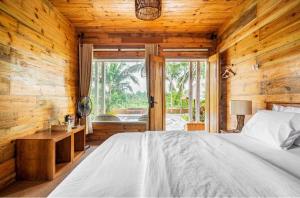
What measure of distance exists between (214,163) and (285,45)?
195cm

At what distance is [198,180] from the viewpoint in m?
0.98

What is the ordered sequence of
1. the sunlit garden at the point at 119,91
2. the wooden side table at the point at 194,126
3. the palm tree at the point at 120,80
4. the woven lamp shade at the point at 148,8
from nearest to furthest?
the woven lamp shade at the point at 148,8
the sunlit garden at the point at 119,91
the palm tree at the point at 120,80
the wooden side table at the point at 194,126

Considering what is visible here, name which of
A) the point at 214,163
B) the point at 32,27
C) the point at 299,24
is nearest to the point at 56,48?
the point at 32,27

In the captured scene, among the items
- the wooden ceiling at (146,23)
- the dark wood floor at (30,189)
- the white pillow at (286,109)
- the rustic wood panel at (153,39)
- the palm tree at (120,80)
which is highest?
the wooden ceiling at (146,23)

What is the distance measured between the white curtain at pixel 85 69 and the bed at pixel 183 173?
10.1ft

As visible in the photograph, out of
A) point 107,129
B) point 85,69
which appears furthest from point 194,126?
point 85,69

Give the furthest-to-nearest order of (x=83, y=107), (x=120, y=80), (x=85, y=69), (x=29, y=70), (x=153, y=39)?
1. (x=120, y=80)
2. (x=153, y=39)
3. (x=85, y=69)
4. (x=83, y=107)
5. (x=29, y=70)

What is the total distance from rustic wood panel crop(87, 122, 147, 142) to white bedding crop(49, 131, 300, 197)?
121 inches

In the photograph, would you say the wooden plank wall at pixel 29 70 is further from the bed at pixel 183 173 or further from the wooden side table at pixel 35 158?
the bed at pixel 183 173

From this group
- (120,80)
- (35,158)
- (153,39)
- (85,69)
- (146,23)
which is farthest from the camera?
(120,80)

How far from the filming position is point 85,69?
4.45m

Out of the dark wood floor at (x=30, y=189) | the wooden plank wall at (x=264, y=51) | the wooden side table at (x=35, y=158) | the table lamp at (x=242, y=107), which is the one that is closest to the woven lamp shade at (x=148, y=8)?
the wooden plank wall at (x=264, y=51)

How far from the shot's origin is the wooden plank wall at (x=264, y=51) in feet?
7.23

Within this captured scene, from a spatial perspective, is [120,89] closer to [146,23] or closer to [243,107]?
[146,23]
